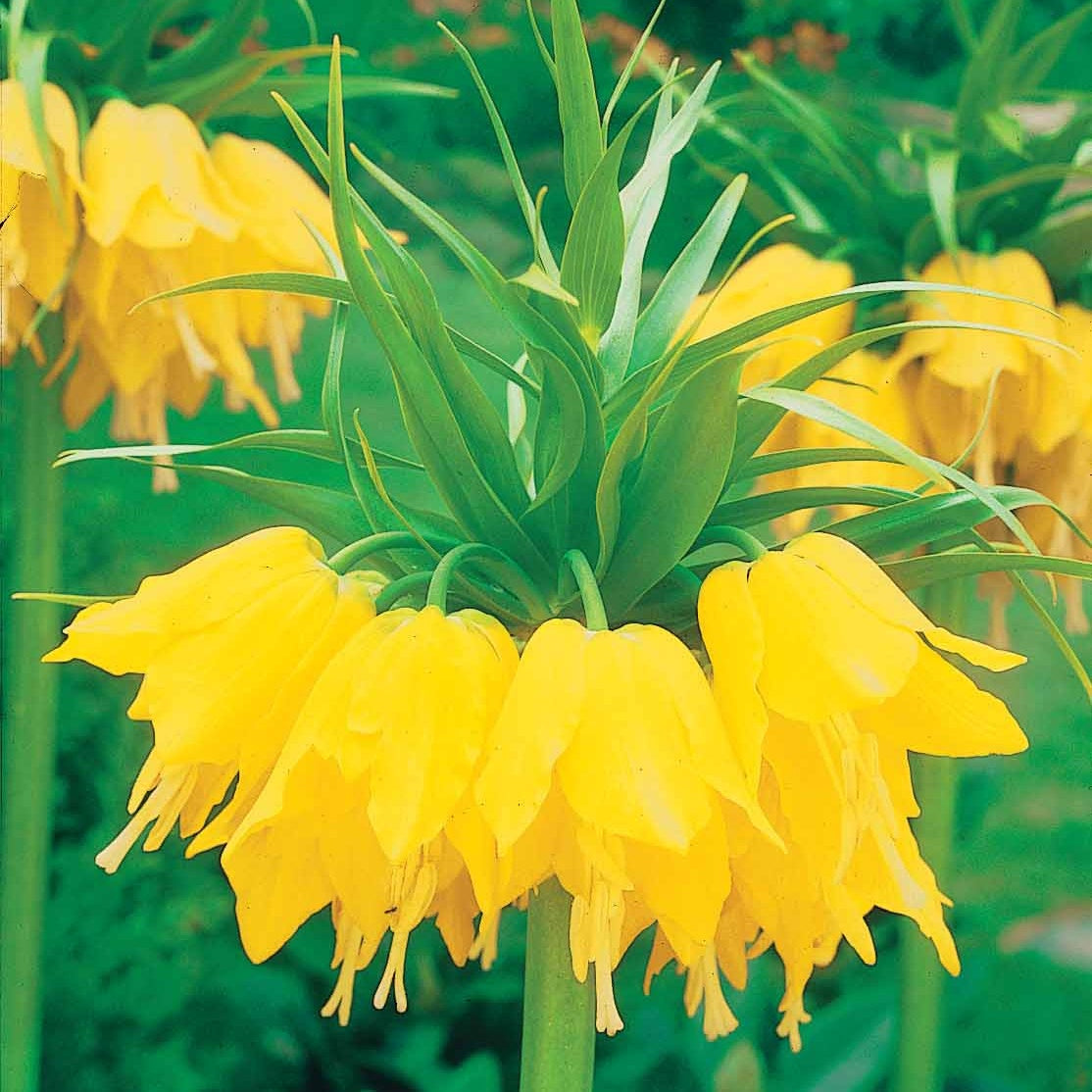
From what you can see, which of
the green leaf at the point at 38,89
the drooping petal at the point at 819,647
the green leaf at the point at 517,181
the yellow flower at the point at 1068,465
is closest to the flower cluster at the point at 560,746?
the drooping petal at the point at 819,647

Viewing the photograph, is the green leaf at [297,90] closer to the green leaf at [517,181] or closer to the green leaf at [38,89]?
the green leaf at [38,89]

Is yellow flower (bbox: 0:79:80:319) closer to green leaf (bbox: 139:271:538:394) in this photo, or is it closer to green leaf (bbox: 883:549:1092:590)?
green leaf (bbox: 139:271:538:394)

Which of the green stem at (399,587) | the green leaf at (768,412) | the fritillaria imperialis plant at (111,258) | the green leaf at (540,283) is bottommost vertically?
the fritillaria imperialis plant at (111,258)

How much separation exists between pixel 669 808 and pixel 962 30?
2.70 ft

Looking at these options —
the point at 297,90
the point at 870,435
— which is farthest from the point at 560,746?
the point at 297,90

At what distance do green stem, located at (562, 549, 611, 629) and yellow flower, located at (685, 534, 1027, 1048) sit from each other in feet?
0.10

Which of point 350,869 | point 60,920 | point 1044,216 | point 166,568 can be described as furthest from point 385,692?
point 166,568

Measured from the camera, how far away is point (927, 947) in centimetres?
103

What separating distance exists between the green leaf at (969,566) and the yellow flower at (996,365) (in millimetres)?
479

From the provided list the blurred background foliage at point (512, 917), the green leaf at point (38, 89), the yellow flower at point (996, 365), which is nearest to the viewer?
the green leaf at point (38, 89)

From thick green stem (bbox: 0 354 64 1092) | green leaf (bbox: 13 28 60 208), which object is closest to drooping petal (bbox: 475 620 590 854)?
green leaf (bbox: 13 28 60 208)

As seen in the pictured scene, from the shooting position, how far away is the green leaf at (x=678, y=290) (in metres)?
0.50

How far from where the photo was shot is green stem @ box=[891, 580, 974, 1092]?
3.33ft

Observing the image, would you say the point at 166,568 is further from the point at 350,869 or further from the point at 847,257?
the point at 350,869
